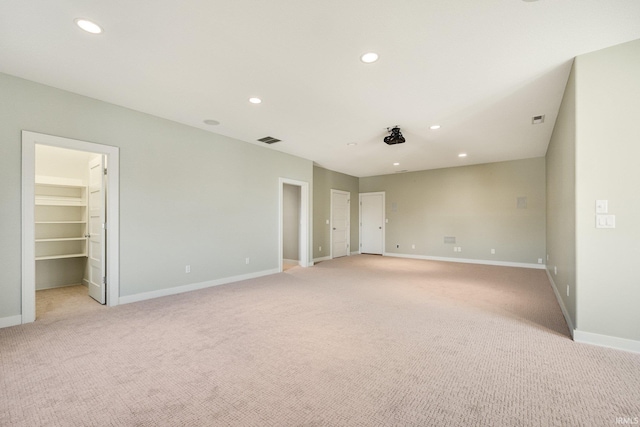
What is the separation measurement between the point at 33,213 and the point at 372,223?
816 centimetres

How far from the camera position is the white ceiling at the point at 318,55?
2.09m

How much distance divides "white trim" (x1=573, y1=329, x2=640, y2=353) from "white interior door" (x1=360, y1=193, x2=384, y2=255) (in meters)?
6.66

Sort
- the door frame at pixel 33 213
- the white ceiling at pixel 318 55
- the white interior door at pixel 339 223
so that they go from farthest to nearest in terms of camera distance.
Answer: the white interior door at pixel 339 223 → the door frame at pixel 33 213 → the white ceiling at pixel 318 55

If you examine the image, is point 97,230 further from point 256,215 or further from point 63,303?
point 256,215

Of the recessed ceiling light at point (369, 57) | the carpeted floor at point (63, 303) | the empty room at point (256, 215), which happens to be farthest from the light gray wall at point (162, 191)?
the recessed ceiling light at point (369, 57)

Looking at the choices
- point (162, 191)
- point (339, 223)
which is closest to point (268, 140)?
point (162, 191)

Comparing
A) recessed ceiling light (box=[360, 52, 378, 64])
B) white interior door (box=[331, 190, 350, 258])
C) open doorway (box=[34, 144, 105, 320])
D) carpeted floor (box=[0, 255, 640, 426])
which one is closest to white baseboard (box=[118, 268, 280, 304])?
carpeted floor (box=[0, 255, 640, 426])

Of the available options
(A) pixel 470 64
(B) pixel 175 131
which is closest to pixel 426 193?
(A) pixel 470 64

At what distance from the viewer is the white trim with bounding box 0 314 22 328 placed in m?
2.99

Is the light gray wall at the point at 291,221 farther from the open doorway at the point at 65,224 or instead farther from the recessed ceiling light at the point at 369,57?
the recessed ceiling light at the point at 369,57

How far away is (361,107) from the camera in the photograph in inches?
152

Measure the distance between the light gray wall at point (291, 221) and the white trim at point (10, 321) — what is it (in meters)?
5.21

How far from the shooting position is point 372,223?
31.3ft

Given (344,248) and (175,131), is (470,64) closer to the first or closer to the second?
(175,131)
